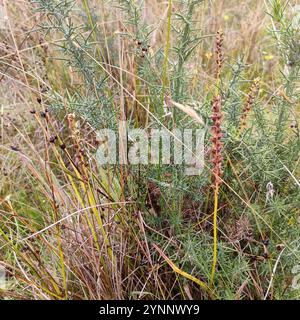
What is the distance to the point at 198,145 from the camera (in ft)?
4.69

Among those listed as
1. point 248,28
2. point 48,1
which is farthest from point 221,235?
point 248,28

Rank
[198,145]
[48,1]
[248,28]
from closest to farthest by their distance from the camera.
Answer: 1. [48,1]
2. [198,145]
3. [248,28]

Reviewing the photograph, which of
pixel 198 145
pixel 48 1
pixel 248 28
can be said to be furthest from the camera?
pixel 248 28

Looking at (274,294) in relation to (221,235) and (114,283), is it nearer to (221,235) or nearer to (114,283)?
(221,235)

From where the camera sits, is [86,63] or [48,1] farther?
[86,63]

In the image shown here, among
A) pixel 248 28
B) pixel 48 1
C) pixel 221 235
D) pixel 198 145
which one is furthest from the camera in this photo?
pixel 248 28
